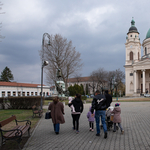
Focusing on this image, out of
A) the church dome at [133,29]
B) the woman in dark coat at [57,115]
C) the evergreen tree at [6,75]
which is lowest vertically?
the woman in dark coat at [57,115]

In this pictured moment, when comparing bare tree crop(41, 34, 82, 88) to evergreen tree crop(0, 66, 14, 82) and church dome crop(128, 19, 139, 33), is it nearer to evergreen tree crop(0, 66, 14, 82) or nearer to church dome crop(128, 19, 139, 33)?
church dome crop(128, 19, 139, 33)

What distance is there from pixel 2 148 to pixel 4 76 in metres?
91.0

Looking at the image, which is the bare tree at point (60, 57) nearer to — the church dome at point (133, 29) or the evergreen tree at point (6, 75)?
the church dome at point (133, 29)

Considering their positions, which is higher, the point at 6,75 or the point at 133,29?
the point at 133,29

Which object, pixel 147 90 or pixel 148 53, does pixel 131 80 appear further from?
pixel 148 53

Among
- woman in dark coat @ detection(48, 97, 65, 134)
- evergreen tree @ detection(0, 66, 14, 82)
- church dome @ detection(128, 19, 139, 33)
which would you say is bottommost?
woman in dark coat @ detection(48, 97, 65, 134)

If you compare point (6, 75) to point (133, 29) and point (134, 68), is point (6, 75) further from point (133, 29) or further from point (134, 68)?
point (133, 29)

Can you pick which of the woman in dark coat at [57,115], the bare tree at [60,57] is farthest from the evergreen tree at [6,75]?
the woman in dark coat at [57,115]

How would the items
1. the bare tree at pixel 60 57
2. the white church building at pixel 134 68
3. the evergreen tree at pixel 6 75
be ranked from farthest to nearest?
1. the evergreen tree at pixel 6 75
2. the white church building at pixel 134 68
3. the bare tree at pixel 60 57

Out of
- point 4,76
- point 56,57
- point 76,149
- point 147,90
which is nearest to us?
point 76,149

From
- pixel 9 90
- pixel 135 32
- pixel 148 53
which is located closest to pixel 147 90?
pixel 148 53

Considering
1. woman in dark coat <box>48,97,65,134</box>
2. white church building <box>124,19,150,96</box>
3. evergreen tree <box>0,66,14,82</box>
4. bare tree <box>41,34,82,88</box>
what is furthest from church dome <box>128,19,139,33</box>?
evergreen tree <box>0,66,14,82</box>

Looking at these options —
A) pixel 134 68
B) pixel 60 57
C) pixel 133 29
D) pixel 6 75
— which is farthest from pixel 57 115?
pixel 6 75

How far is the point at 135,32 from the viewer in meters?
62.6
